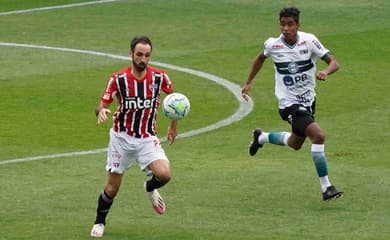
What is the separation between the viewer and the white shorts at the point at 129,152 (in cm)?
1402

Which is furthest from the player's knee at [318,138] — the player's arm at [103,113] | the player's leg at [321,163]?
the player's arm at [103,113]

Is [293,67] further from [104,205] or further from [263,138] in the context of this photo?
[104,205]

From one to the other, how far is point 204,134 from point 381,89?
17.2ft

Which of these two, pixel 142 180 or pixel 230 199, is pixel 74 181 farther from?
pixel 230 199

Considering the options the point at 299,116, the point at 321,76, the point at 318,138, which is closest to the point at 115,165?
the point at 321,76

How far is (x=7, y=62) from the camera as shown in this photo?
1104 inches

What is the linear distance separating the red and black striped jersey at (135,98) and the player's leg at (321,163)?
2.56m

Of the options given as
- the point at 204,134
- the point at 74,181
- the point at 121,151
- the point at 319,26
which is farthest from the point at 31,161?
the point at 319,26

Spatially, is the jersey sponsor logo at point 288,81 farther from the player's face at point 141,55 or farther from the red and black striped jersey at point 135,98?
the player's face at point 141,55

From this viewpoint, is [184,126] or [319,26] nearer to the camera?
[184,126]

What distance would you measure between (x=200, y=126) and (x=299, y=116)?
6.05 m

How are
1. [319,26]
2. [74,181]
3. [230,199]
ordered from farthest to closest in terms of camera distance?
1. [319,26]
2. [74,181]
3. [230,199]

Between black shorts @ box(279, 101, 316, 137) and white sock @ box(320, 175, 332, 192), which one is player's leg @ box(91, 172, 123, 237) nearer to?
white sock @ box(320, 175, 332, 192)

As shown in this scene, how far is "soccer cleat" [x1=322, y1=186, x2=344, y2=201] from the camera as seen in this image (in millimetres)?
15359
